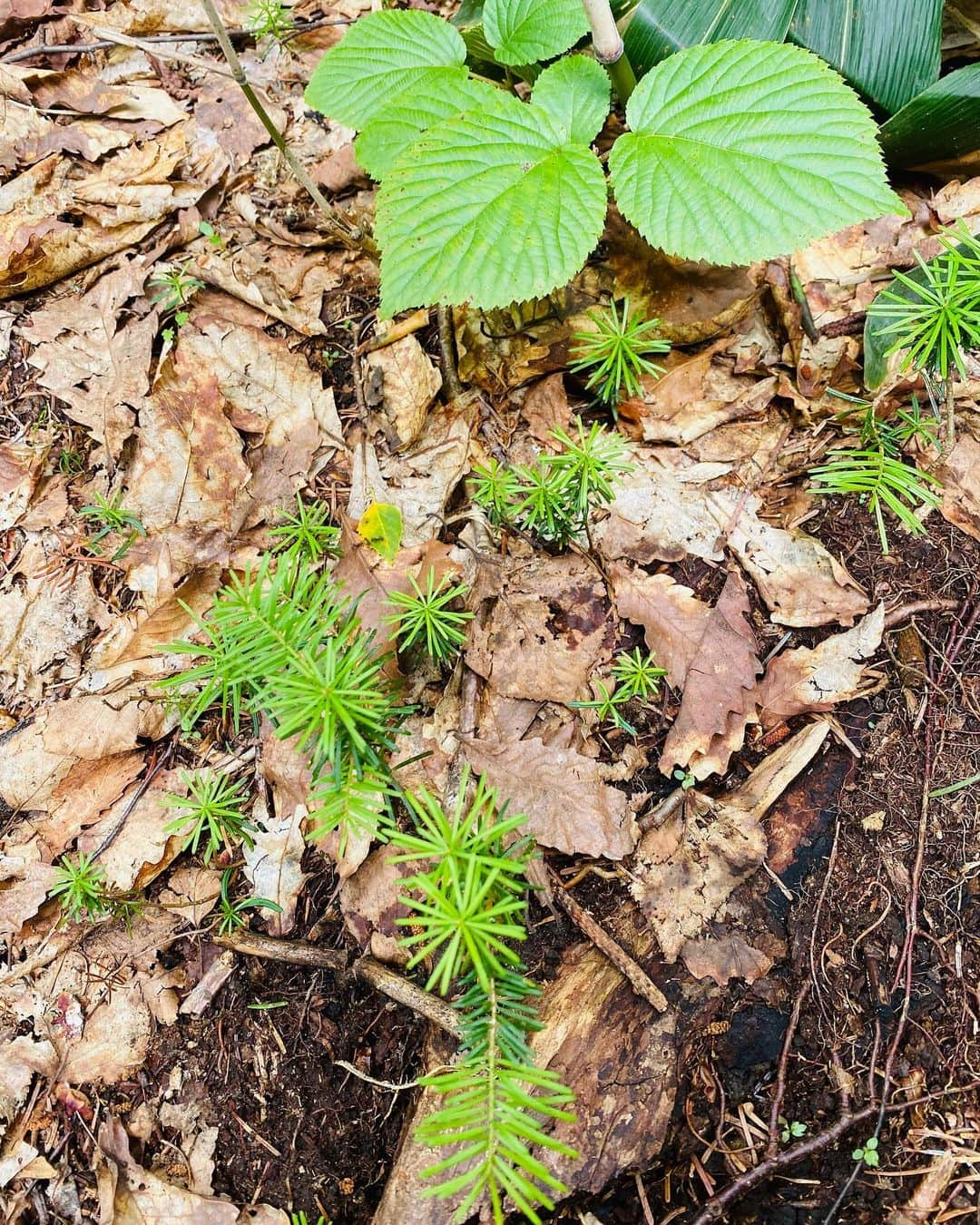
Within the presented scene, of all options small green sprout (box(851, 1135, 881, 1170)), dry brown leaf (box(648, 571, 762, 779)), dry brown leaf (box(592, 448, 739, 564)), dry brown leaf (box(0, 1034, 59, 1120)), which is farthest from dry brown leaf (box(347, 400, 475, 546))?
small green sprout (box(851, 1135, 881, 1170))

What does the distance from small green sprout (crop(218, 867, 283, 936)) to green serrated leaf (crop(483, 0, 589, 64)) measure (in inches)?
88.9

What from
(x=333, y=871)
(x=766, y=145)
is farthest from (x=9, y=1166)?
(x=766, y=145)

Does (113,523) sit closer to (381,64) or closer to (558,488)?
(558,488)

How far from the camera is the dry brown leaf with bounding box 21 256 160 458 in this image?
2.38m

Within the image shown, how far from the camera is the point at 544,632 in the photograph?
1965 mm

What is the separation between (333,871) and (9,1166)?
3.17 ft

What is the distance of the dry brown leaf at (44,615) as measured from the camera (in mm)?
2162

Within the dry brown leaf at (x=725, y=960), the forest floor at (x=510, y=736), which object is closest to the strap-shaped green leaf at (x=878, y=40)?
the forest floor at (x=510, y=736)

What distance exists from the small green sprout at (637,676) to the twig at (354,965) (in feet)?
2.59

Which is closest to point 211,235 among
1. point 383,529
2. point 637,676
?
point 383,529

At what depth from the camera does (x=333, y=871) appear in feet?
6.02

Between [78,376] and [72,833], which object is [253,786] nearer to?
[72,833]

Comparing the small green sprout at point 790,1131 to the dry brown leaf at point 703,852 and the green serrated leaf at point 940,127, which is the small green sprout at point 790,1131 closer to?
the dry brown leaf at point 703,852

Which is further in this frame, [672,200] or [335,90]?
[335,90]
